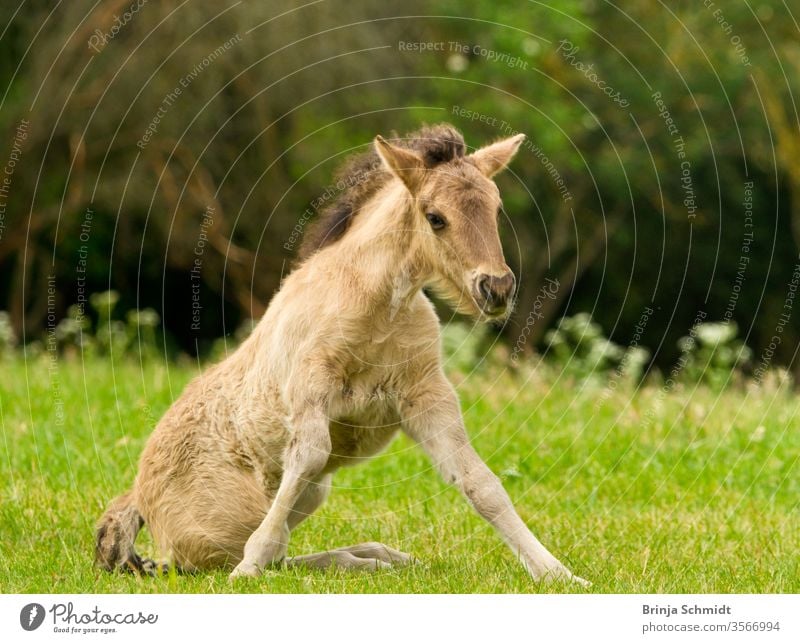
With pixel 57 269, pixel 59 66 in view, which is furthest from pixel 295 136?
pixel 57 269

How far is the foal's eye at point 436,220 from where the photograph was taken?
6.11m

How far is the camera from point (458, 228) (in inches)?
237

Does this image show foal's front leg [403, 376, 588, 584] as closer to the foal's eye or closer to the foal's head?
the foal's head

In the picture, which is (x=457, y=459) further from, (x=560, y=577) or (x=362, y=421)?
(x=560, y=577)

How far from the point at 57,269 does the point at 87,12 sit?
269 inches

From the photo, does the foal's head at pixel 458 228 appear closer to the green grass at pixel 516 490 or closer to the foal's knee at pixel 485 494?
the foal's knee at pixel 485 494

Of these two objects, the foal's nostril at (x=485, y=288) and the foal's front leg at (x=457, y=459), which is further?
the foal's front leg at (x=457, y=459)

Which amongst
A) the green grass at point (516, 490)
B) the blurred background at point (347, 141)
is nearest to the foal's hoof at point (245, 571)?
the green grass at point (516, 490)

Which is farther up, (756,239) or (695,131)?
(695,131)

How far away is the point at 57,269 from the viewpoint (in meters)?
25.7

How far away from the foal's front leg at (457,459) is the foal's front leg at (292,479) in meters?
0.49

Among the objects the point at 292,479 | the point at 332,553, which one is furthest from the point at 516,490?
the point at 292,479

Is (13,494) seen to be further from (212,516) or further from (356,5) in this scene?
(356,5)
